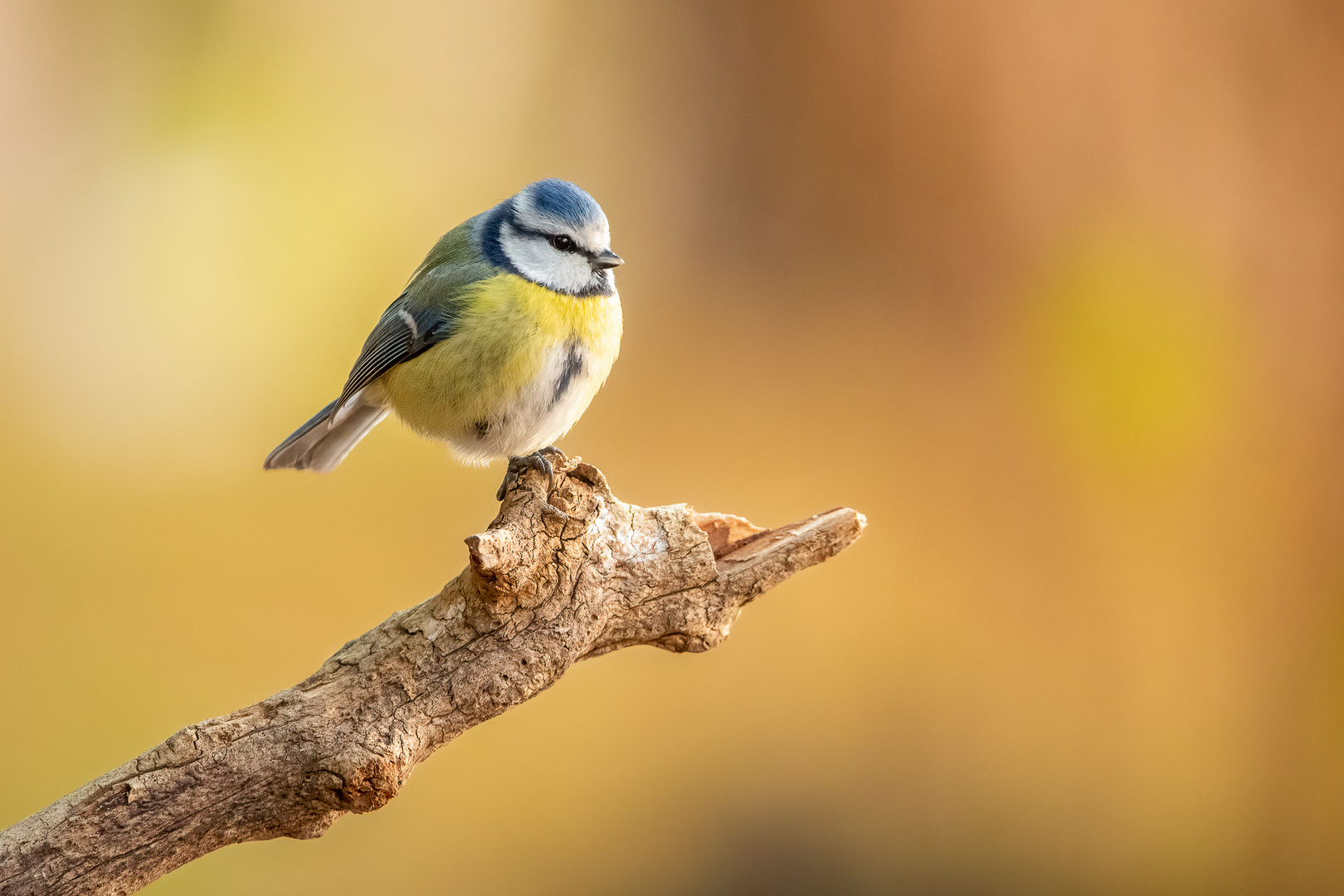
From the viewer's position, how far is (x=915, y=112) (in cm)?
265

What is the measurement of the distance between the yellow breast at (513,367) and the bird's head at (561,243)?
1.0 inches

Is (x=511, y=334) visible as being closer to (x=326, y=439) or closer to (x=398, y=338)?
(x=398, y=338)

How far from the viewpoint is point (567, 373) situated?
63.4 inches

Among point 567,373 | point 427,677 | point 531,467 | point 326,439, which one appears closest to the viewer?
point 427,677

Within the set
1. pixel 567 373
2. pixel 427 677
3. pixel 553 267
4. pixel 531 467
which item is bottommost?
pixel 427 677

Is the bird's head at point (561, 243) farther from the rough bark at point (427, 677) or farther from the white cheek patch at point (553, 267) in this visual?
the rough bark at point (427, 677)

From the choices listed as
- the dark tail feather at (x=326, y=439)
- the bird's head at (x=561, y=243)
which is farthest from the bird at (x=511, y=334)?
the dark tail feather at (x=326, y=439)

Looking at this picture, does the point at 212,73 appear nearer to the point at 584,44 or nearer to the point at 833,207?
the point at 584,44

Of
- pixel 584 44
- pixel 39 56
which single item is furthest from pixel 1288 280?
pixel 39 56

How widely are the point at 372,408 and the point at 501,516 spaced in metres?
0.60

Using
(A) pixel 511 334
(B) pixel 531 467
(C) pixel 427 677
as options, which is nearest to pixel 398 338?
(A) pixel 511 334

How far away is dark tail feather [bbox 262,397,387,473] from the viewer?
1844 mm

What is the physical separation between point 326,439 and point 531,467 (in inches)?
22.9

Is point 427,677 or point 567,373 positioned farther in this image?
point 567,373
